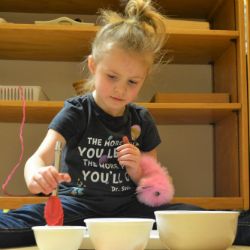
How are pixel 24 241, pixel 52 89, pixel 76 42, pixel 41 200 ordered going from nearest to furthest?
pixel 24 241
pixel 41 200
pixel 76 42
pixel 52 89

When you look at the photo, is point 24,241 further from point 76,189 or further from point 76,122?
point 76,122

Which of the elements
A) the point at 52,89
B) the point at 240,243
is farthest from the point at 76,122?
the point at 52,89

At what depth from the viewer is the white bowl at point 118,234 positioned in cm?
48

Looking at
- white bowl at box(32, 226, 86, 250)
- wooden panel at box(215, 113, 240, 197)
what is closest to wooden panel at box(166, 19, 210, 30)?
wooden panel at box(215, 113, 240, 197)

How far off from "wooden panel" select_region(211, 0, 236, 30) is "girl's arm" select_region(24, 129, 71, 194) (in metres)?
1.03

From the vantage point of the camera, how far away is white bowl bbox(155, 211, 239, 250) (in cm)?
49

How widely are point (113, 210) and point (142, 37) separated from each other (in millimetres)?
533

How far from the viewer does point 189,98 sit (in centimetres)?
144

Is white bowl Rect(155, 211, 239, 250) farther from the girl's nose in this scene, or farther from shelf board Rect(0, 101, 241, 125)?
shelf board Rect(0, 101, 241, 125)

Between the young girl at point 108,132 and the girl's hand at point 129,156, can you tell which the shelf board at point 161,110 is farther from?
the girl's hand at point 129,156

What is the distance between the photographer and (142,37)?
1.00 meters

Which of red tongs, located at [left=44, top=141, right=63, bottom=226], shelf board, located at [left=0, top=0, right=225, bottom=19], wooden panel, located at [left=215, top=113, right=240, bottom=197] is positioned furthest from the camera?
shelf board, located at [left=0, top=0, right=225, bottom=19]

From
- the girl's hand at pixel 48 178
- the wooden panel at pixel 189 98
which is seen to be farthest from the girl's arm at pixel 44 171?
the wooden panel at pixel 189 98

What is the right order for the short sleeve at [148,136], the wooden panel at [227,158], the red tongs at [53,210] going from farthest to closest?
1. the wooden panel at [227,158]
2. the short sleeve at [148,136]
3. the red tongs at [53,210]
